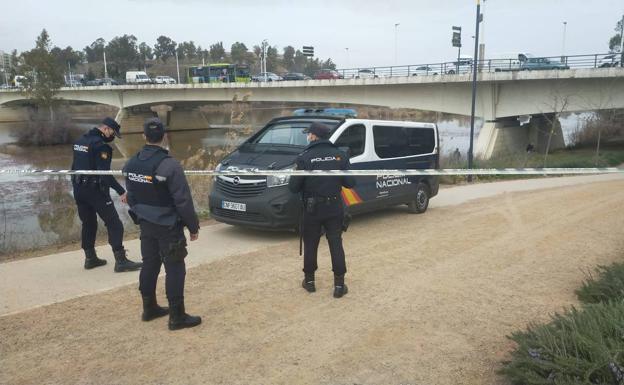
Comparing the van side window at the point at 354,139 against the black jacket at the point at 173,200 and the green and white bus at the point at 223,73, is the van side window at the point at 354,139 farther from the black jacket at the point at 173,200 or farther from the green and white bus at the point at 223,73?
the green and white bus at the point at 223,73

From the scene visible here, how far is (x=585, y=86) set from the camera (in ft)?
77.2

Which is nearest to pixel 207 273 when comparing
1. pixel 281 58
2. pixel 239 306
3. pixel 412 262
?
pixel 239 306

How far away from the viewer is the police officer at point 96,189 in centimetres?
580

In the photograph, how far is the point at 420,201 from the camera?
980 cm

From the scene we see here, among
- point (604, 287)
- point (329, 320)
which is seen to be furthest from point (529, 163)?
point (329, 320)

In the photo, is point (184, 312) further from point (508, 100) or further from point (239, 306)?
point (508, 100)

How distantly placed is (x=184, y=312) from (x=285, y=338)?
95cm

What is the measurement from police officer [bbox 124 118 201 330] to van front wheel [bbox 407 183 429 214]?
608 centimetres

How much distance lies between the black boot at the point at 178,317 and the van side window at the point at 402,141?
5.11m

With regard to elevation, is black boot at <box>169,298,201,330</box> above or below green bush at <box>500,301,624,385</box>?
below

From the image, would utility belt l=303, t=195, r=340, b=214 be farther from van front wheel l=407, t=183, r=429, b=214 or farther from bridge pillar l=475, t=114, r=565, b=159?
bridge pillar l=475, t=114, r=565, b=159

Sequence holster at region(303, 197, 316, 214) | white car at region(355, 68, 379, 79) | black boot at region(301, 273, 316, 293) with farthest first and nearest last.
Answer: white car at region(355, 68, 379, 79) → black boot at region(301, 273, 316, 293) → holster at region(303, 197, 316, 214)

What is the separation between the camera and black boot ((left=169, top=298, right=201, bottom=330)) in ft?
14.5

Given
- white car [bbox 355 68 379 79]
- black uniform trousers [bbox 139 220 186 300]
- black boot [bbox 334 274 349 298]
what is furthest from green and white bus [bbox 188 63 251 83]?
black uniform trousers [bbox 139 220 186 300]
